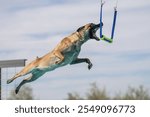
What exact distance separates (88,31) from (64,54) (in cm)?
117

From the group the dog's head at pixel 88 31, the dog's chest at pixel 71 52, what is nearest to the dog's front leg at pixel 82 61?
the dog's chest at pixel 71 52

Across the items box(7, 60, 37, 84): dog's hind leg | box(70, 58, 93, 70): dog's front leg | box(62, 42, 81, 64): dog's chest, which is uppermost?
box(62, 42, 81, 64): dog's chest

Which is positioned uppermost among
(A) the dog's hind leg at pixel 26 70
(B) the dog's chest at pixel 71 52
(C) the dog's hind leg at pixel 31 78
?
(B) the dog's chest at pixel 71 52

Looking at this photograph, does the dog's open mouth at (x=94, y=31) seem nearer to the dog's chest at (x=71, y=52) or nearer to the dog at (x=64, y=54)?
the dog at (x=64, y=54)

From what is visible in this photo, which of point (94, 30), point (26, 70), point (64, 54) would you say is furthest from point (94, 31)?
point (26, 70)

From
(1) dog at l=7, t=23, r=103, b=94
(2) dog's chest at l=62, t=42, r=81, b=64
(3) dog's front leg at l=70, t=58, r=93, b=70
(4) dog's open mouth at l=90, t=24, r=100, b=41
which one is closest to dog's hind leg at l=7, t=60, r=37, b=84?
(1) dog at l=7, t=23, r=103, b=94

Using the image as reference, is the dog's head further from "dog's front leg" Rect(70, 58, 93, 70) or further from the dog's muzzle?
"dog's front leg" Rect(70, 58, 93, 70)

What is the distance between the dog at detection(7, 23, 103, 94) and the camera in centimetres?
1898

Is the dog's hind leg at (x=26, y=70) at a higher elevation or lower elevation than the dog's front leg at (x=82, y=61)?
lower

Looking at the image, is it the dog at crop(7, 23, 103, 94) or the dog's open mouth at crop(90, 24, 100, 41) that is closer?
the dog's open mouth at crop(90, 24, 100, 41)

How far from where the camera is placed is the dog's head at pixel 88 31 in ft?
62.1

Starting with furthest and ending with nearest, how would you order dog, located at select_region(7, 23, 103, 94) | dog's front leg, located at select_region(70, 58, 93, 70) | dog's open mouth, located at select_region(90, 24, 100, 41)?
dog's front leg, located at select_region(70, 58, 93, 70), dog, located at select_region(7, 23, 103, 94), dog's open mouth, located at select_region(90, 24, 100, 41)

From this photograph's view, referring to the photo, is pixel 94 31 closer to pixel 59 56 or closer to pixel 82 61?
pixel 82 61

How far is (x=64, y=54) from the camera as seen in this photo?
62.5 feet
